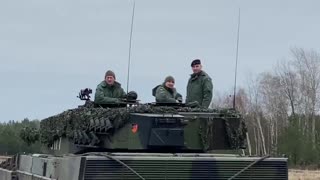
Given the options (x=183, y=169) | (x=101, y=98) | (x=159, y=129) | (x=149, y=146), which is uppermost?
(x=101, y=98)

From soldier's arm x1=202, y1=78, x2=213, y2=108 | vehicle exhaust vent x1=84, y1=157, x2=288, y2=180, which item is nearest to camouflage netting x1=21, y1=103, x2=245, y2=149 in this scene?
soldier's arm x1=202, y1=78, x2=213, y2=108

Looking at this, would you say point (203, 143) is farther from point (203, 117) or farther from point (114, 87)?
point (114, 87)

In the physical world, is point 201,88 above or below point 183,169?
above

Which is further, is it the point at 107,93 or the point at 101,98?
the point at 107,93

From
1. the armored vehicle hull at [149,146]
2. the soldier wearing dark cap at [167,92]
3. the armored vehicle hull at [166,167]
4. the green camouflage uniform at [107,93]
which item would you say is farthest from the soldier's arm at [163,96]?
the armored vehicle hull at [166,167]

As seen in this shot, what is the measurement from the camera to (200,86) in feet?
44.7

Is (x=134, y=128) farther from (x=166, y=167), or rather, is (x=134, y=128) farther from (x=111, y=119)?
(x=166, y=167)

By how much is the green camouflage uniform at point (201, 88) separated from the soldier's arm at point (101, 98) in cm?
135

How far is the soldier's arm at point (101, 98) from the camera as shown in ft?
44.9

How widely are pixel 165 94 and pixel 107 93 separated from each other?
1.24m

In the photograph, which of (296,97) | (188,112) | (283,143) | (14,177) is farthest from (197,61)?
(296,97)

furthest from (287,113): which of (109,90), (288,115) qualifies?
(109,90)

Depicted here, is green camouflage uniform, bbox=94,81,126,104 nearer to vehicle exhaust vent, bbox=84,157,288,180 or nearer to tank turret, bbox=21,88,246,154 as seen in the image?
tank turret, bbox=21,88,246,154

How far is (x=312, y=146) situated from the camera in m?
64.9
